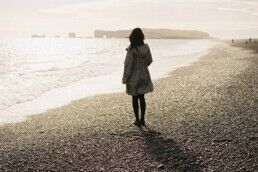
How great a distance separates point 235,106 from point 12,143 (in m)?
8.68

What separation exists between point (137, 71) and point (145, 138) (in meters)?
2.25

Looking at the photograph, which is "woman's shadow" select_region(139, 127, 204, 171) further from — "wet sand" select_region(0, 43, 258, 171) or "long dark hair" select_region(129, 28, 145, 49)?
"long dark hair" select_region(129, 28, 145, 49)

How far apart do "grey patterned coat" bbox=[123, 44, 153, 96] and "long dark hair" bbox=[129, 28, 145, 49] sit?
0.46 feet

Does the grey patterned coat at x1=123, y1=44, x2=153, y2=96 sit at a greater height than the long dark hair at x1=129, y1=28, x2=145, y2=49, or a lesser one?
lesser

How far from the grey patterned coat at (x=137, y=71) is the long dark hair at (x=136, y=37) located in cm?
14

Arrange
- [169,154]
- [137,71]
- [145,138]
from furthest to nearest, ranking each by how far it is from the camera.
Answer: [137,71]
[145,138]
[169,154]

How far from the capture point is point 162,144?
11.7 meters

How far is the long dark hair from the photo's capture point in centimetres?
1284

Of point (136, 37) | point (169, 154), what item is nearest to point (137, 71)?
point (136, 37)

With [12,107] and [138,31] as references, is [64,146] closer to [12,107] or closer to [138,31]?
[138,31]

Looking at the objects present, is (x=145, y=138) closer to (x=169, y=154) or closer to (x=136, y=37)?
(x=169, y=154)

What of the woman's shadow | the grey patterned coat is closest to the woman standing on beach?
the grey patterned coat

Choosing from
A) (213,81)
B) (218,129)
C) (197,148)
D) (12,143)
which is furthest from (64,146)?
(213,81)

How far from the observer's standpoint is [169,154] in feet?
35.1
